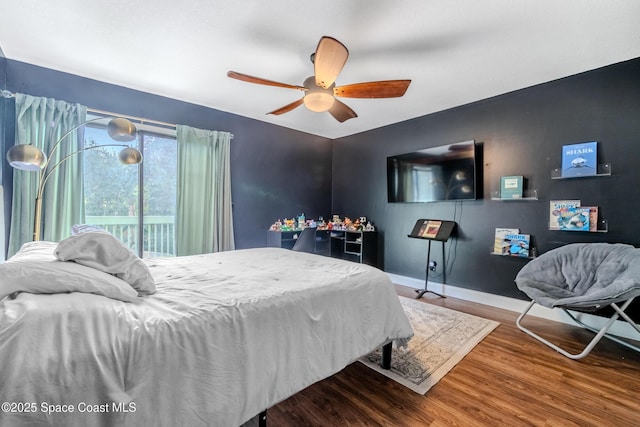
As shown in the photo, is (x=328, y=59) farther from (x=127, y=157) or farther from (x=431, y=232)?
(x=431, y=232)

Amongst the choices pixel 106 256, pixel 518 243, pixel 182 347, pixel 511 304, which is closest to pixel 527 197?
pixel 518 243

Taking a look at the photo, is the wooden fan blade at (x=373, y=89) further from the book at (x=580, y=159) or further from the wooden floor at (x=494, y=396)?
the wooden floor at (x=494, y=396)

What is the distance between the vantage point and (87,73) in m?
2.77

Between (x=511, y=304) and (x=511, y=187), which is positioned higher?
(x=511, y=187)

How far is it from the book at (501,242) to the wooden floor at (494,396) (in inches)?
45.8

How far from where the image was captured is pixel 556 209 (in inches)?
111

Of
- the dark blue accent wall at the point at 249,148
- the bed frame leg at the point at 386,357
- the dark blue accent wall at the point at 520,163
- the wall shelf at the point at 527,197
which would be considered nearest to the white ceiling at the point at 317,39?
the dark blue accent wall at the point at 249,148

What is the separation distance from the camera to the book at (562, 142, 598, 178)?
8.58 feet

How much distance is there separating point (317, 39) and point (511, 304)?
339 cm

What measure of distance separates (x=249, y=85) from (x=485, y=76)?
8.08 ft

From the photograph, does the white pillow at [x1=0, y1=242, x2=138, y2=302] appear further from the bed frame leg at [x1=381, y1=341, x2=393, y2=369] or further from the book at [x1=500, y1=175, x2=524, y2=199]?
the book at [x1=500, y1=175, x2=524, y2=199]

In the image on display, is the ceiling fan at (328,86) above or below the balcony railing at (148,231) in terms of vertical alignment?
above

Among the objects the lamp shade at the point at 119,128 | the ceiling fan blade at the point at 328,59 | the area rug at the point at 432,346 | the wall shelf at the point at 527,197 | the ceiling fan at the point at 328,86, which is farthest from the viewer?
the wall shelf at the point at 527,197

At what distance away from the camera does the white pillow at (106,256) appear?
3.83 feet
